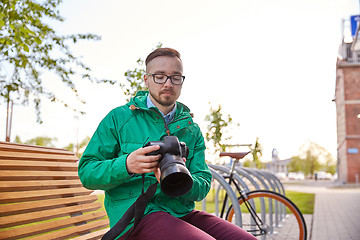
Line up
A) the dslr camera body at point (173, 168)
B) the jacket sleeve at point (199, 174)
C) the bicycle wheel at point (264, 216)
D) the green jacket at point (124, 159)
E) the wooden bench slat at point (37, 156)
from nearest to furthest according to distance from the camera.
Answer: the dslr camera body at point (173, 168) → the green jacket at point (124, 159) → the jacket sleeve at point (199, 174) → the wooden bench slat at point (37, 156) → the bicycle wheel at point (264, 216)

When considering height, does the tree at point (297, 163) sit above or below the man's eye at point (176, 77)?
below

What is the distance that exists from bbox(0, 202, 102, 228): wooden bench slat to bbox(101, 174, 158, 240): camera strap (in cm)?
74

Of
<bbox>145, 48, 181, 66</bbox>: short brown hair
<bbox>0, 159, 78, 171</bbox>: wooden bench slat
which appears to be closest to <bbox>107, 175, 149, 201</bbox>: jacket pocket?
<bbox>145, 48, 181, 66</bbox>: short brown hair

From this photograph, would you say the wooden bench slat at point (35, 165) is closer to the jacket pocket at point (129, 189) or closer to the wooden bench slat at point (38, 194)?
the wooden bench slat at point (38, 194)

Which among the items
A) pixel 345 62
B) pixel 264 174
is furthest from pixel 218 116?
pixel 345 62

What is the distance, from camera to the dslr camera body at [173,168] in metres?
1.69

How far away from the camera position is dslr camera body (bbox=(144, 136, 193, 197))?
1.69 meters

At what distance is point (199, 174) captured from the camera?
2.26 meters

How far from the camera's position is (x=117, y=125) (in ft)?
6.90

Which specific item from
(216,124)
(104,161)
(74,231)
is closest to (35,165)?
(74,231)

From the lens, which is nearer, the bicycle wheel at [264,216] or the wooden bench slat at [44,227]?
the wooden bench slat at [44,227]

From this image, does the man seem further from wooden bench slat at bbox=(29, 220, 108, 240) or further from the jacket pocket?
wooden bench slat at bbox=(29, 220, 108, 240)

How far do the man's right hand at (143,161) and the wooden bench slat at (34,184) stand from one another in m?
1.01

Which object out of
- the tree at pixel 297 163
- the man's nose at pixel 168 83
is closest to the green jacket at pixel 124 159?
the man's nose at pixel 168 83
